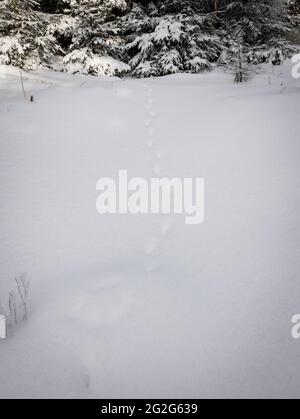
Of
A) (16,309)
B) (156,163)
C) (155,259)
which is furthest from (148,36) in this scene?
(16,309)

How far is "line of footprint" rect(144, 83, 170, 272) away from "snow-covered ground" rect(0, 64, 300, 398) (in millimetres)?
17

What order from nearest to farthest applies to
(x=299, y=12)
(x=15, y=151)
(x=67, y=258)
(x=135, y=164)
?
(x=67, y=258)
(x=135, y=164)
(x=15, y=151)
(x=299, y=12)

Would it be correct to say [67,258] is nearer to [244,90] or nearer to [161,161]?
[161,161]

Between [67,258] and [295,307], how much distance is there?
1.79 m

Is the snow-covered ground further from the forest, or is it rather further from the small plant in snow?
the forest

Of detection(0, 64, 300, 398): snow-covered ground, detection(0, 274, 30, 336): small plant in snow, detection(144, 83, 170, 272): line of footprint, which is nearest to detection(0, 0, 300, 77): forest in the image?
detection(144, 83, 170, 272): line of footprint

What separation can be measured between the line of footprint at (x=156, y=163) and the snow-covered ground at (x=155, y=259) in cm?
2

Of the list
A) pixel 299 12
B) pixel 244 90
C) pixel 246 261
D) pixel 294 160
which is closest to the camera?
pixel 246 261

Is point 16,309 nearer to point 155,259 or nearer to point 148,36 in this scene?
point 155,259

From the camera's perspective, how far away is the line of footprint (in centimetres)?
263

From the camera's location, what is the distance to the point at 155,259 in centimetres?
261

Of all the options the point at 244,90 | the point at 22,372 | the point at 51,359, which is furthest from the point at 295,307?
the point at 244,90

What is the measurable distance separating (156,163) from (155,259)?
1784mm

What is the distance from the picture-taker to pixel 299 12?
41.1 feet
